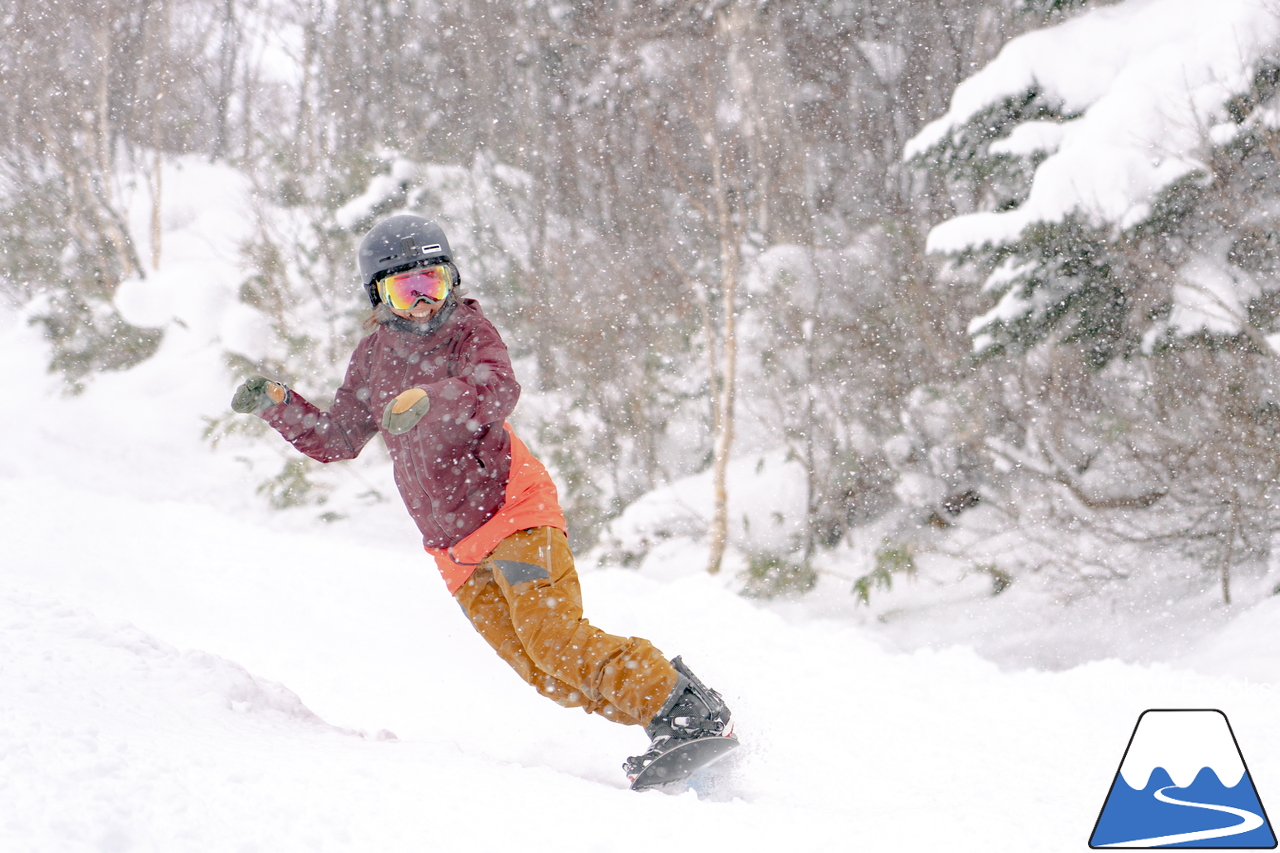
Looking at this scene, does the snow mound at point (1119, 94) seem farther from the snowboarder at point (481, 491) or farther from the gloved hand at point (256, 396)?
the gloved hand at point (256, 396)

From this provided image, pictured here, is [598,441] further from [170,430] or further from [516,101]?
[170,430]

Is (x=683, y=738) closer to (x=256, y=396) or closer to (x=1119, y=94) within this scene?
(x=256, y=396)

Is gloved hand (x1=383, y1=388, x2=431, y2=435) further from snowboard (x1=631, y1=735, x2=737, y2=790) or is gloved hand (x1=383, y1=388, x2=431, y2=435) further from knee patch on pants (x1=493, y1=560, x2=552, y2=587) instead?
snowboard (x1=631, y1=735, x2=737, y2=790)

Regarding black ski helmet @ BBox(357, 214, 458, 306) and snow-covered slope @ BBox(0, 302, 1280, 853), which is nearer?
snow-covered slope @ BBox(0, 302, 1280, 853)

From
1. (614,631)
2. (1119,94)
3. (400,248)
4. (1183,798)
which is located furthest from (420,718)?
(1119,94)

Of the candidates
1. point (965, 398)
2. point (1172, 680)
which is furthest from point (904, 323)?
point (1172, 680)

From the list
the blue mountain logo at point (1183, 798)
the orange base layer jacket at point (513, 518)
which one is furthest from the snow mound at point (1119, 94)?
the orange base layer jacket at point (513, 518)

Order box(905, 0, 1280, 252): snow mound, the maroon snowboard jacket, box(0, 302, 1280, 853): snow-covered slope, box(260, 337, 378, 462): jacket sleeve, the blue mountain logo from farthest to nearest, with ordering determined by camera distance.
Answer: box(905, 0, 1280, 252): snow mound → box(260, 337, 378, 462): jacket sleeve → the maroon snowboard jacket → the blue mountain logo → box(0, 302, 1280, 853): snow-covered slope

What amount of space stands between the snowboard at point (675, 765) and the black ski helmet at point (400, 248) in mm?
1441

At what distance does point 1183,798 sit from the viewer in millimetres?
2096

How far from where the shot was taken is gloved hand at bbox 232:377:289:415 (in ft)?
8.27

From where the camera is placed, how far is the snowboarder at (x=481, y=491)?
2.44m

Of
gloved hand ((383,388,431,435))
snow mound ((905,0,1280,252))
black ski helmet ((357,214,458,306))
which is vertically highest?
snow mound ((905,0,1280,252))

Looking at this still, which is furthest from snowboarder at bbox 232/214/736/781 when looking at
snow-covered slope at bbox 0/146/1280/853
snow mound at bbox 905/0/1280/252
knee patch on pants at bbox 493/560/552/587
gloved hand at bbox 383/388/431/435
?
snow mound at bbox 905/0/1280/252
